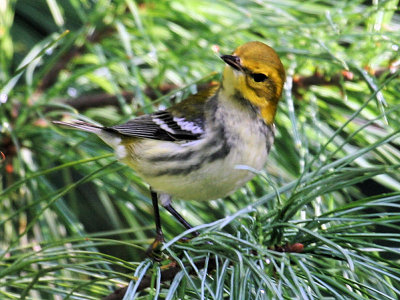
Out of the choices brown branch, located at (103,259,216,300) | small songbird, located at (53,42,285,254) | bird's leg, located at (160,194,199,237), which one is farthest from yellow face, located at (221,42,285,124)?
brown branch, located at (103,259,216,300)

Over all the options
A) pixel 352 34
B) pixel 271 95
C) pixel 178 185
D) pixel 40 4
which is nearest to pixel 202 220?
pixel 178 185

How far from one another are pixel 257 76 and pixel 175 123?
0.23 metres

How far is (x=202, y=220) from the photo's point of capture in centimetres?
133

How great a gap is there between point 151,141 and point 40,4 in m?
0.79

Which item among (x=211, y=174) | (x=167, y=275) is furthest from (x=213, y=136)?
(x=167, y=275)

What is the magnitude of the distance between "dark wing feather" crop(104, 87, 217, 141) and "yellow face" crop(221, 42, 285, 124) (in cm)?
9

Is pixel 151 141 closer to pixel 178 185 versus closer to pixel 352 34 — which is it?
pixel 178 185

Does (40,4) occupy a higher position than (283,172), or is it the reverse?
(40,4)

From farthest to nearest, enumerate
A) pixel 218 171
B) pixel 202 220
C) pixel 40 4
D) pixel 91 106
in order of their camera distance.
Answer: pixel 40 4 < pixel 91 106 < pixel 202 220 < pixel 218 171

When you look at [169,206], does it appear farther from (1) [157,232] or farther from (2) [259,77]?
(2) [259,77]

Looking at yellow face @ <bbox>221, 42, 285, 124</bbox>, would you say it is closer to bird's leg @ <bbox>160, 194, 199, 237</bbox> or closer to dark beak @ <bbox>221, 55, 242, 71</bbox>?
dark beak @ <bbox>221, 55, 242, 71</bbox>

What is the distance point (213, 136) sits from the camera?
1.25m

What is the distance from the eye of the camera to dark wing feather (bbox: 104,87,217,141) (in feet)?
4.34

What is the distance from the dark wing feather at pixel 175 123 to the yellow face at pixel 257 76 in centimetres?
9
